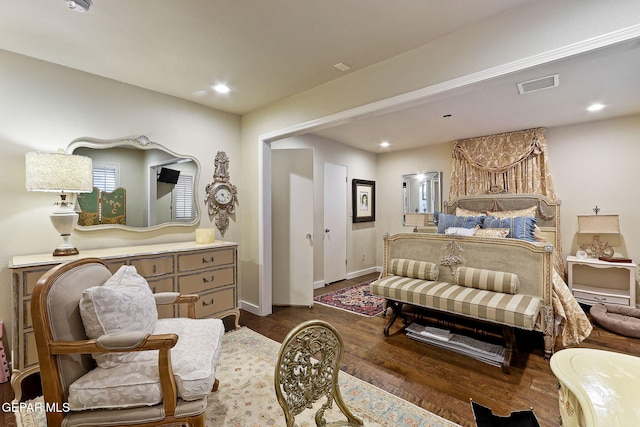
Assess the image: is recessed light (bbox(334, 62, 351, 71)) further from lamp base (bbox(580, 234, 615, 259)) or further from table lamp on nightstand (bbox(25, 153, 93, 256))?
lamp base (bbox(580, 234, 615, 259))

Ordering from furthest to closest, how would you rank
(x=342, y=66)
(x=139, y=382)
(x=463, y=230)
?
(x=463, y=230)
(x=342, y=66)
(x=139, y=382)

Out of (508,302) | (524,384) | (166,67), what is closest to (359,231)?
A: (508,302)

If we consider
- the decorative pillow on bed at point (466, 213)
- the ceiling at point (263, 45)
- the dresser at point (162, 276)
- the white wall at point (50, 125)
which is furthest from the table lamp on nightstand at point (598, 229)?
the white wall at point (50, 125)

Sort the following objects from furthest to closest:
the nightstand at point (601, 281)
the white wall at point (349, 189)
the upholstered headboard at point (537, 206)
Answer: the white wall at point (349, 189) → the upholstered headboard at point (537, 206) → the nightstand at point (601, 281)

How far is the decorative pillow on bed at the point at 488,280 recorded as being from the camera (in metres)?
2.69

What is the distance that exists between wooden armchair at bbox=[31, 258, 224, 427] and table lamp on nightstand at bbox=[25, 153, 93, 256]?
1199mm

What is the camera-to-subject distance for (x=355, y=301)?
4.18m

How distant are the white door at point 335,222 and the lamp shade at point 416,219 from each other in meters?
1.16

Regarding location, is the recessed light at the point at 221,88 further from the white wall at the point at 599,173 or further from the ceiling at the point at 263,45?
the white wall at the point at 599,173

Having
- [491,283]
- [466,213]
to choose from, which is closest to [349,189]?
[466,213]

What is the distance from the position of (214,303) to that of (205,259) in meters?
0.49

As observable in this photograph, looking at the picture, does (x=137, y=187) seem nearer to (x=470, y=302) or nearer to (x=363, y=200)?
(x=470, y=302)

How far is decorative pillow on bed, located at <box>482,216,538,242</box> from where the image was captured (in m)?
3.87

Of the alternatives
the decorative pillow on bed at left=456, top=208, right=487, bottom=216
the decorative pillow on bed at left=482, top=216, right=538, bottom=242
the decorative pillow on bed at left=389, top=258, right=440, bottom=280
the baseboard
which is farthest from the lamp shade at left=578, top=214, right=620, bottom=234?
the baseboard
